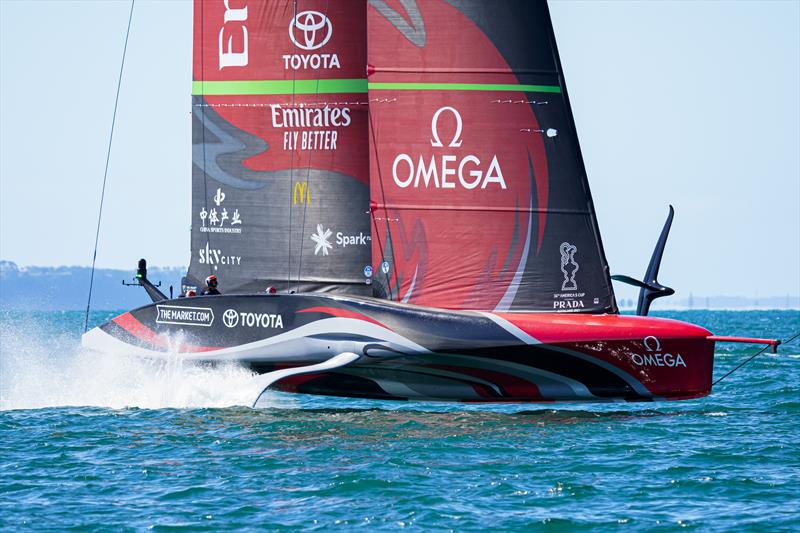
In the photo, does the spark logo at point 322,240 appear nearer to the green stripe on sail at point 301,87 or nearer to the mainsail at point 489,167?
the mainsail at point 489,167

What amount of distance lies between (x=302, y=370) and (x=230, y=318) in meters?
1.20

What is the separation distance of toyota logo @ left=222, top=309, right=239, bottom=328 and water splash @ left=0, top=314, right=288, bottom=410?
1.69 feet

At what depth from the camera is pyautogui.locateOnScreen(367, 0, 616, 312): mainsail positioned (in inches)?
574

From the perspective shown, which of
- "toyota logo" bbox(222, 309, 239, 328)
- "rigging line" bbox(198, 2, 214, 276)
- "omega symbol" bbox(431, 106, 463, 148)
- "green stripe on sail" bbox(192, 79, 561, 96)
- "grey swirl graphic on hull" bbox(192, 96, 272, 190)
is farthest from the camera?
"rigging line" bbox(198, 2, 214, 276)

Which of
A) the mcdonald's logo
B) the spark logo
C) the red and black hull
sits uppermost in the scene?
the mcdonald's logo

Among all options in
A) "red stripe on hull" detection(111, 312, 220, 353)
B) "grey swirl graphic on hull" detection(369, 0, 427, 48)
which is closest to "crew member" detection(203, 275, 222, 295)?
"red stripe on hull" detection(111, 312, 220, 353)

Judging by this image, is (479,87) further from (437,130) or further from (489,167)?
(489,167)

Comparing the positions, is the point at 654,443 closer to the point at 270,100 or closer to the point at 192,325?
the point at 192,325

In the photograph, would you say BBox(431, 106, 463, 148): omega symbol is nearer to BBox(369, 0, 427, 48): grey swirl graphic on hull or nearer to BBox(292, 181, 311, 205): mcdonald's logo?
BBox(369, 0, 427, 48): grey swirl graphic on hull

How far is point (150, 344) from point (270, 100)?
12.1 feet

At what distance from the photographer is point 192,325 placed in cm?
1534

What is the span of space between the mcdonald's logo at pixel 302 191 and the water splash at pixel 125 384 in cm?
265

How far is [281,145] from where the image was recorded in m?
16.5

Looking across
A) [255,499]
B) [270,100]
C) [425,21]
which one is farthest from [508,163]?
[255,499]
